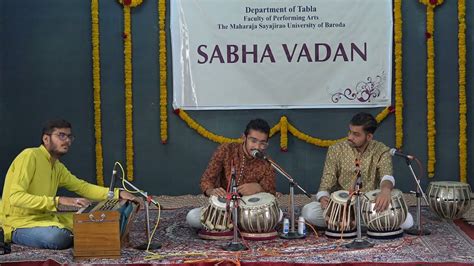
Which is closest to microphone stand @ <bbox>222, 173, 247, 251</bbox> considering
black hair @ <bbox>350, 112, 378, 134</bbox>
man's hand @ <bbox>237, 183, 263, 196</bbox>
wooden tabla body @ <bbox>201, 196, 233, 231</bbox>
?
wooden tabla body @ <bbox>201, 196, 233, 231</bbox>

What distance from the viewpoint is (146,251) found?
4.57 m

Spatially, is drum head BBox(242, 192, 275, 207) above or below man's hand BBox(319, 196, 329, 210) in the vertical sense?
above

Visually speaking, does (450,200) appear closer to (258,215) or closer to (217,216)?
(258,215)

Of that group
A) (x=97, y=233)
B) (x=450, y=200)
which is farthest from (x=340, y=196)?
(x=97, y=233)

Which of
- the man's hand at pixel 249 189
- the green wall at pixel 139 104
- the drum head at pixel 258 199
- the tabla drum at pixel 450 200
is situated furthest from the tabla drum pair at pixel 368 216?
the green wall at pixel 139 104

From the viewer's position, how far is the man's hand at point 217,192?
195 inches

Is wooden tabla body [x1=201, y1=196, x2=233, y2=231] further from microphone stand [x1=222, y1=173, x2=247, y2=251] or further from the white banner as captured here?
the white banner

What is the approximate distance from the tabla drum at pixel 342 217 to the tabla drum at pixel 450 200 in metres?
1.03

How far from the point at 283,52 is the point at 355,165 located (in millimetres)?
2270

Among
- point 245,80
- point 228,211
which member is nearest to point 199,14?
point 245,80

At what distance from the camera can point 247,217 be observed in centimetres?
484

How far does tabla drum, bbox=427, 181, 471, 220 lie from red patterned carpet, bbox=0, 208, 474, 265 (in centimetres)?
41

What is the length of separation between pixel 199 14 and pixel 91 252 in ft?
10.8

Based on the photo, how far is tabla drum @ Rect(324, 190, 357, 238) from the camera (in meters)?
4.86
